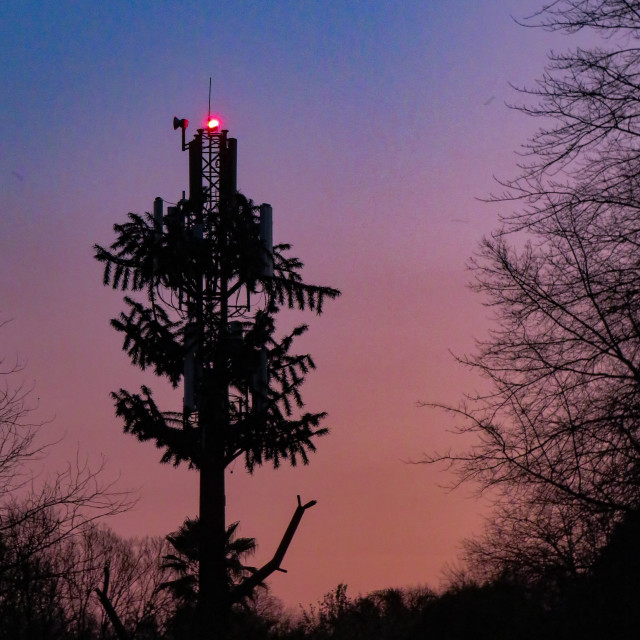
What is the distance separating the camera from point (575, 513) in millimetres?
9266

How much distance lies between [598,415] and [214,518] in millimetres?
12604

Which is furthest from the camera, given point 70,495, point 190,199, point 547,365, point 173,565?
point 173,565

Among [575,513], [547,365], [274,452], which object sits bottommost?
[575,513]

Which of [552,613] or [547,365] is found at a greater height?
[547,365]

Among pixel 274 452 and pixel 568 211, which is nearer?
pixel 568 211

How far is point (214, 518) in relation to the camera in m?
20.5

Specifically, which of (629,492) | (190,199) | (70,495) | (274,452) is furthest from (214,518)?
(629,492)

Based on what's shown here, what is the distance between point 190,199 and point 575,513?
48.6 feet

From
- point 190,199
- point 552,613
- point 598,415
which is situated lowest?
point 552,613

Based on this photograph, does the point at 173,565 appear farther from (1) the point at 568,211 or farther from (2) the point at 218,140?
(1) the point at 568,211

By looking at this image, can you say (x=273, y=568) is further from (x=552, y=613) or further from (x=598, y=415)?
(x=598, y=415)

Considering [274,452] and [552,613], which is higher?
[274,452]

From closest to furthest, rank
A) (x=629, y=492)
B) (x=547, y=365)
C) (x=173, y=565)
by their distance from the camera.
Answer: (x=629, y=492)
(x=547, y=365)
(x=173, y=565)

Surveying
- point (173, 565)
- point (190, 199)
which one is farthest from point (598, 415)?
point (173, 565)
